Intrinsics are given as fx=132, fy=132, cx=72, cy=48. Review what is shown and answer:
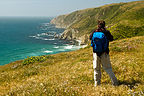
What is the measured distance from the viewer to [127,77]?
6.96 metres

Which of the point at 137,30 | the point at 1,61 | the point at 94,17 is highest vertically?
the point at 94,17

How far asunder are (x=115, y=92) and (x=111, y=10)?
187 meters

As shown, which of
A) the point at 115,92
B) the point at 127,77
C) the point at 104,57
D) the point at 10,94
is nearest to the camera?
the point at 115,92

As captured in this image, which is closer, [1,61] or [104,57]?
[104,57]

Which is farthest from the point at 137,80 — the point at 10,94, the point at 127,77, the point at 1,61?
the point at 1,61

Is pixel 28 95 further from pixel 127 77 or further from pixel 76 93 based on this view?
pixel 127 77

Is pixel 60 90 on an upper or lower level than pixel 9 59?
upper

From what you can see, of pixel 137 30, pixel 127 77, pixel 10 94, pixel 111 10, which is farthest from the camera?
pixel 111 10

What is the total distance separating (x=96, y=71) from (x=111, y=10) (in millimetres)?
185486

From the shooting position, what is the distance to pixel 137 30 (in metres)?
54.7

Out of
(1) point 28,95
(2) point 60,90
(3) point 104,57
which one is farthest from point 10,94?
(3) point 104,57

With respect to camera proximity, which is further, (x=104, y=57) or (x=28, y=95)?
(x=104, y=57)

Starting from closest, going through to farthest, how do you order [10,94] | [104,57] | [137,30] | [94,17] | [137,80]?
[10,94] → [104,57] → [137,80] → [137,30] → [94,17]

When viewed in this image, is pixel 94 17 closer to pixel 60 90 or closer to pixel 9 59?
pixel 9 59
